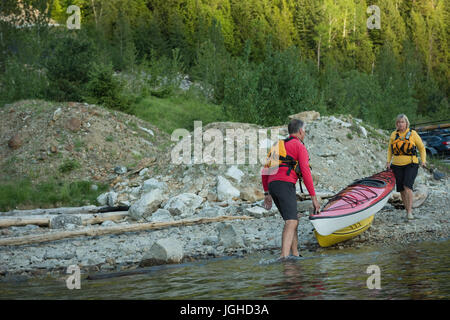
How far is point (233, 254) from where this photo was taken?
888cm

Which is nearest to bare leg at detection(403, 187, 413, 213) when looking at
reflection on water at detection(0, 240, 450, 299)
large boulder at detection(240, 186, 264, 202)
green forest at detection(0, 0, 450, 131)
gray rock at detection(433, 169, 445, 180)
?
reflection on water at detection(0, 240, 450, 299)

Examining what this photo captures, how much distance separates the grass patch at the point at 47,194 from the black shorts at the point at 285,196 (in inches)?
365

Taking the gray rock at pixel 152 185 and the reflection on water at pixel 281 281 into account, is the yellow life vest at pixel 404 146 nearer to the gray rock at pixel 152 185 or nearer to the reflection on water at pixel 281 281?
the reflection on water at pixel 281 281

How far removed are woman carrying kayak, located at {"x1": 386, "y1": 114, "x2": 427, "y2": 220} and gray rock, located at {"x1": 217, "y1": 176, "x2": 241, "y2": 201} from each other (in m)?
5.03

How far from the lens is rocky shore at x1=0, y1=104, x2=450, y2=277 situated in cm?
879

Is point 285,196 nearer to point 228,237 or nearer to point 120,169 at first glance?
point 228,237

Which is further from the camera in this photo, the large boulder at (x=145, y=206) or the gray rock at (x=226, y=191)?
the gray rock at (x=226, y=191)

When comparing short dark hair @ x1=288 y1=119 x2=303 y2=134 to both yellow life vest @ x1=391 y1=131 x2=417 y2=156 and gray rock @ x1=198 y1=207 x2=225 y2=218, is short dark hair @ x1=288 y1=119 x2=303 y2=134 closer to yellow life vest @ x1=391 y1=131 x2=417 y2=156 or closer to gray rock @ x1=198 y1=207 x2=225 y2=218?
yellow life vest @ x1=391 y1=131 x2=417 y2=156

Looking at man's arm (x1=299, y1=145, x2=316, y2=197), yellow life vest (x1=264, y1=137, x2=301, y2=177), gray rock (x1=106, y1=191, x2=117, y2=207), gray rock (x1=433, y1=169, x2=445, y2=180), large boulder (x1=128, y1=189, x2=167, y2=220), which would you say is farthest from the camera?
gray rock (x1=433, y1=169, x2=445, y2=180)


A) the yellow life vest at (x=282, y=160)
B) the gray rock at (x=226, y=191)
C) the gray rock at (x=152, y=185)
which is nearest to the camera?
the yellow life vest at (x=282, y=160)

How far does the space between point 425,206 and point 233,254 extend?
5.99m

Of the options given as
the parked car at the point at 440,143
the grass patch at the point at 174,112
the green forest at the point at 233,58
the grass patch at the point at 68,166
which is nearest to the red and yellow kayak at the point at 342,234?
the grass patch at the point at 68,166

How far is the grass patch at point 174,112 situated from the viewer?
99.6ft

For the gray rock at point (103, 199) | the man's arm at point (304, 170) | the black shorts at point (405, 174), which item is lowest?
the gray rock at point (103, 199)
